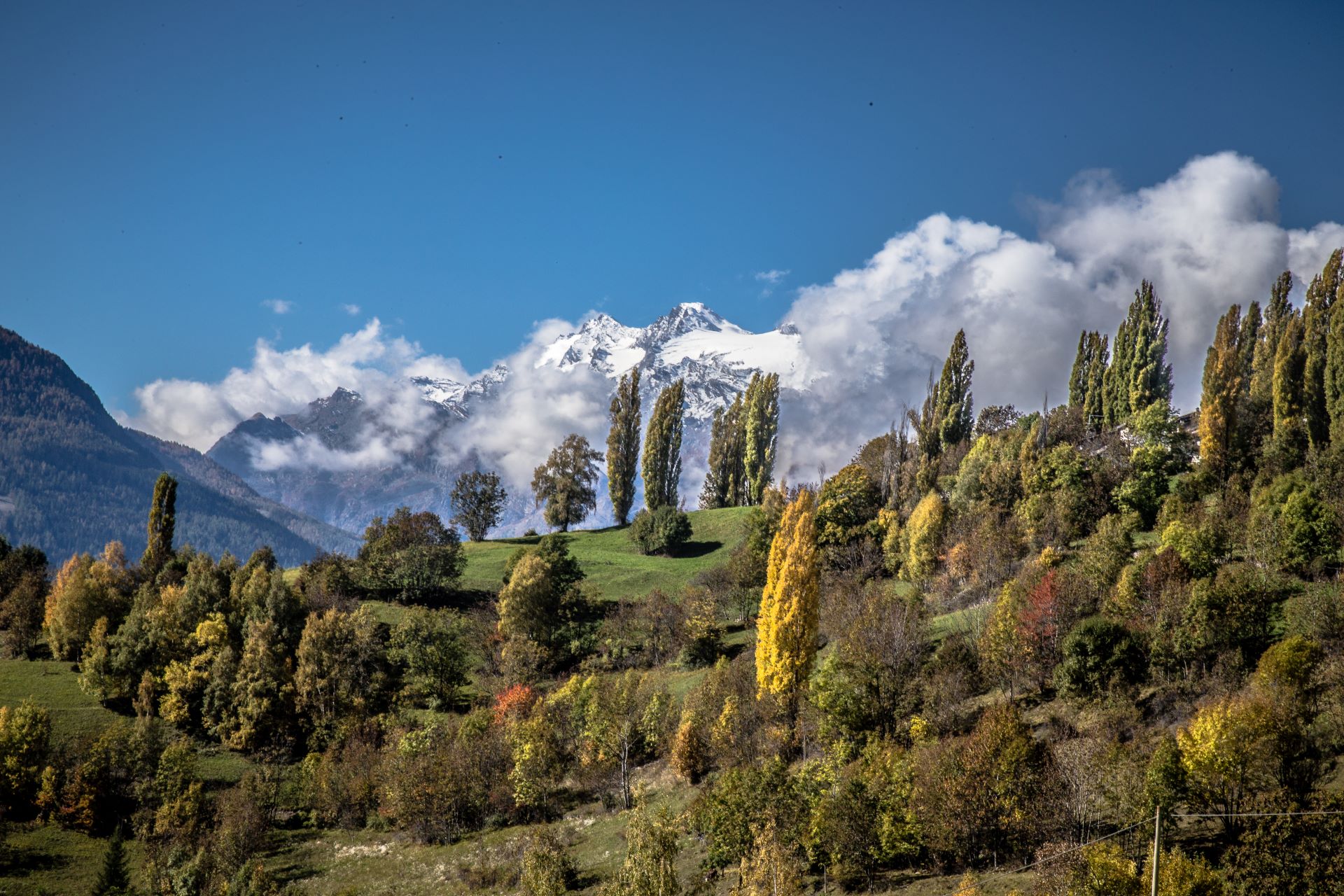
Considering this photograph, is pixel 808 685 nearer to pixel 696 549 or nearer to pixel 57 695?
pixel 696 549

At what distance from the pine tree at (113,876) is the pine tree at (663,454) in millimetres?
63263

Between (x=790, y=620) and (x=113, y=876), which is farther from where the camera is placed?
(x=790, y=620)

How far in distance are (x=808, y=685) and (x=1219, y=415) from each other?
34.2 m

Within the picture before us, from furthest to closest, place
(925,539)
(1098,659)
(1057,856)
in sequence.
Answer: (925,539) → (1098,659) → (1057,856)

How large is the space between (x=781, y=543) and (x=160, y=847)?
3655cm

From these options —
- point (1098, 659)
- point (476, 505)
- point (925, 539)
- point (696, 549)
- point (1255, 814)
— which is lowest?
point (1255, 814)

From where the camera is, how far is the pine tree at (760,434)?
334ft

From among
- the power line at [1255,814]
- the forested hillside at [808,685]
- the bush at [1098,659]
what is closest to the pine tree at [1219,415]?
the forested hillside at [808,685]

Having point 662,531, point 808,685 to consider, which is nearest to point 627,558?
point 662,531

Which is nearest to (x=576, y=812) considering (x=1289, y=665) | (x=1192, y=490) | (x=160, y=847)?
(x=160, y=847)

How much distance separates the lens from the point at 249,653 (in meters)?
59.4

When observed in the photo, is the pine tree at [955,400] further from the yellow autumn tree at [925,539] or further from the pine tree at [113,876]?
the pine tree at [113,876]

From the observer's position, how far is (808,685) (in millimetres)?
44156

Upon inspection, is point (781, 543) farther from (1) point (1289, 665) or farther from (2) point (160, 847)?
(2) point (160, 847)
